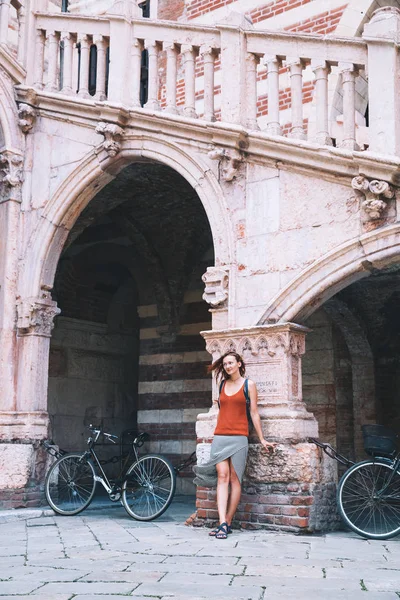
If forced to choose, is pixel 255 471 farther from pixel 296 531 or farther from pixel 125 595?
pixel 125 595

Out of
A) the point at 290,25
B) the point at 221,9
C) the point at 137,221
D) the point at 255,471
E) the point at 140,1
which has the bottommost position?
the point at 255,471

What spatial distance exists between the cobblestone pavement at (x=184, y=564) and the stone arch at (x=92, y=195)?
275cm

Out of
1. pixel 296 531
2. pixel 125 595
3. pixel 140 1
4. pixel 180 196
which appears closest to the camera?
pixel 125 595

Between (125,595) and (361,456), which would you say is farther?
(361,456)

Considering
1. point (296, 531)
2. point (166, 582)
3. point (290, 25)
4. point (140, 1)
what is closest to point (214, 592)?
point (166, 582)

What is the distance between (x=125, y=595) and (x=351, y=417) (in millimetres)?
6854

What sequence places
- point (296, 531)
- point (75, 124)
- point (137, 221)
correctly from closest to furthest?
point (296, 531) → point (75, 124) → point (137, 221)

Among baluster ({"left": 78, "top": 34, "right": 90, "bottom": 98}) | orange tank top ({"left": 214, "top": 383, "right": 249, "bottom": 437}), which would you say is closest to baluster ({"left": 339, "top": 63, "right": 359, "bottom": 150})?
orange tank top ({"left": 214, "top": 383, "right": 249, "bottom": 437})

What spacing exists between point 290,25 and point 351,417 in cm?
553

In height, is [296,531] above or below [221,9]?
below

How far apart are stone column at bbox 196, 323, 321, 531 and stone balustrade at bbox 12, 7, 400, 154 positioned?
A: 6.21 feet

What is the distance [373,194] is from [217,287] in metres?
1.73

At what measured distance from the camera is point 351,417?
10148mm

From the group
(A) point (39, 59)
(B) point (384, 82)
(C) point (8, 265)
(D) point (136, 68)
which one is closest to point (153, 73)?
(D) point (136, 68)
